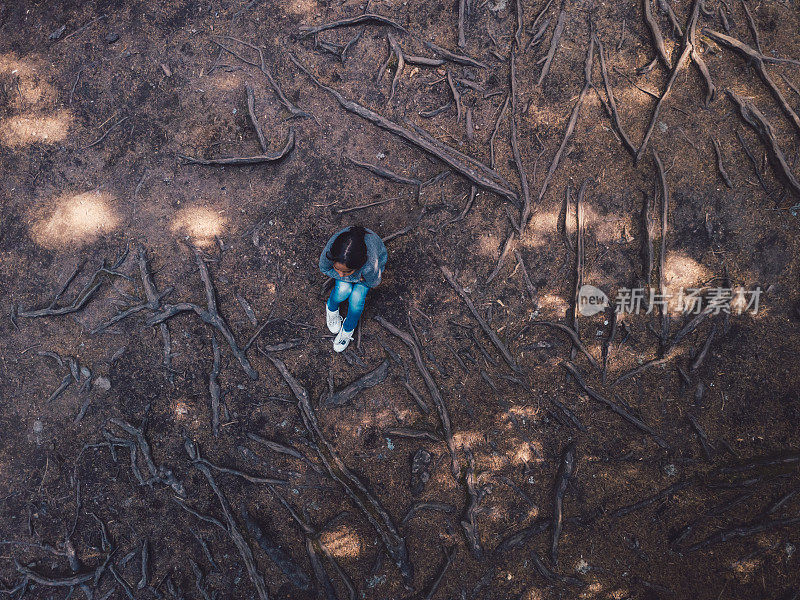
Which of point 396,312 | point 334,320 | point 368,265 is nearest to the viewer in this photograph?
point 368,265

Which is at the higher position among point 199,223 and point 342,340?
point 199,223

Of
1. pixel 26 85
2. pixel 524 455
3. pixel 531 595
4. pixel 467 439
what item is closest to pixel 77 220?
pixel 26 85

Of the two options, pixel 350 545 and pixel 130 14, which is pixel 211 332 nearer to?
pixel 350 545

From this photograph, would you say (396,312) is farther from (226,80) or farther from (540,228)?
(226,80)

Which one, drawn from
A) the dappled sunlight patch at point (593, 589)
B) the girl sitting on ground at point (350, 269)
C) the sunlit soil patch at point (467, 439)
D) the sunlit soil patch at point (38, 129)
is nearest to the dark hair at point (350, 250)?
the girl sitting on ground at point (350, 269)

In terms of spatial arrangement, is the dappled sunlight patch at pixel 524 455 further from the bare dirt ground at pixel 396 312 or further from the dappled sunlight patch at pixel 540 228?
the dappled sunlight patch at pixel 540 228

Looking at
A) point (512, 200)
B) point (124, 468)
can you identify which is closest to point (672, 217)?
point (512, 200)
